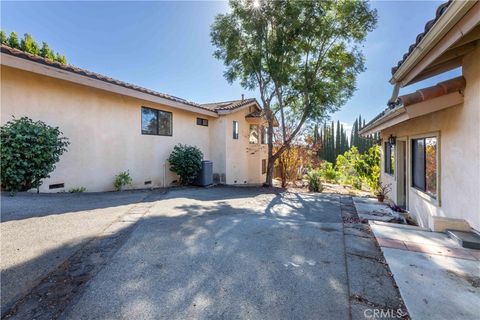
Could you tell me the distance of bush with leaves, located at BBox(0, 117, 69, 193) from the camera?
5328 millimetres

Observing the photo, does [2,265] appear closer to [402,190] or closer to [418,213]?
[418,213]

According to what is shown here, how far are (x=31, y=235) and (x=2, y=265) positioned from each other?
1003 millimetres

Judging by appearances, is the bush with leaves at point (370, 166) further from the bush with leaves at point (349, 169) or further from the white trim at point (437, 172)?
the white trim at point (437, 172)

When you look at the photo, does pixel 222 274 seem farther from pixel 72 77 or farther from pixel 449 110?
pixel 72 77

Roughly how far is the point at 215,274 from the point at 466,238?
3.70 meters

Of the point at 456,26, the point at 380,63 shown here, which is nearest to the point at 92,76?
the point at 456,26

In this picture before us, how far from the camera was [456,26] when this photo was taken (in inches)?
101

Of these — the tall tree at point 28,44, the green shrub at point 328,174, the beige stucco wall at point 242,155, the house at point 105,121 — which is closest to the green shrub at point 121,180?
the house at point 105,121

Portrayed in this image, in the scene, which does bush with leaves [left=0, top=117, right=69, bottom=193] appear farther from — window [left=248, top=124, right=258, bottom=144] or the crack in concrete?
window [left=248, top=124, right=258, bottom=144]

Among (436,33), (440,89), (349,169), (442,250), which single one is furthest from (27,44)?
(349,169)

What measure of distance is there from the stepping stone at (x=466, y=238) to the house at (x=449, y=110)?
0.44 feet

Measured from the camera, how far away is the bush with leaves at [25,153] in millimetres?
5328
